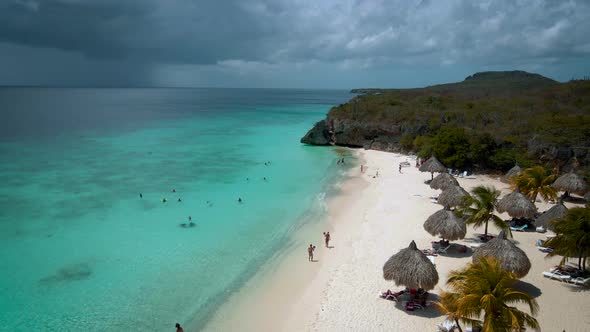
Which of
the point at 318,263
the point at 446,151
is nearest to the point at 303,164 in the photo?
the point at 446,151

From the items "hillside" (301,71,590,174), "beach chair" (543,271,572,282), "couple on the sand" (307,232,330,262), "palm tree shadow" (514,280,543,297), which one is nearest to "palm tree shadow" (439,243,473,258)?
"palm tree shadow" (514,280,543,297)

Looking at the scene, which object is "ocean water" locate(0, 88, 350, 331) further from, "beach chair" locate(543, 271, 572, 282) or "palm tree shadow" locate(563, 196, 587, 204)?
"palm tree shadow" locate(563, 196, 587, 204)

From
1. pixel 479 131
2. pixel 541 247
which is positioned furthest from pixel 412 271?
pixel 479 131

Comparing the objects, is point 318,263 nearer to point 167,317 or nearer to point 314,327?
point 314,327

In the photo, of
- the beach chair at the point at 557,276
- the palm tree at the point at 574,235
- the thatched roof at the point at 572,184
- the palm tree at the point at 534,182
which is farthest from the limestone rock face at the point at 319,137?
the palm tree at the point at 574,235

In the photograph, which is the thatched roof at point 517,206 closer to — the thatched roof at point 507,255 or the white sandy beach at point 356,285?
the white sandy beach at point 356,285

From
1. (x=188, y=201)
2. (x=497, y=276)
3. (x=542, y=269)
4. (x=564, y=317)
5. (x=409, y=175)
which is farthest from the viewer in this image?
(x=409, y=175)
